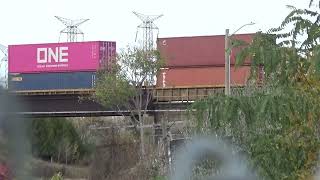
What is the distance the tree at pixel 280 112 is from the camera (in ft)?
17.9

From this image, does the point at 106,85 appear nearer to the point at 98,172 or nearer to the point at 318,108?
the point at 98,172

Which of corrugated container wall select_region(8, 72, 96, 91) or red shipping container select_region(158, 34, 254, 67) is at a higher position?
red shipping container select_region(158, 34, 254, 67)

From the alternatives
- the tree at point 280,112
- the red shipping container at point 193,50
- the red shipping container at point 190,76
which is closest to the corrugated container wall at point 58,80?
the red shipping container at point 190,76

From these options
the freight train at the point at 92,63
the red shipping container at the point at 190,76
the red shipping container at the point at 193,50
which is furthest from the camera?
the red shipping container at the point at 193,50

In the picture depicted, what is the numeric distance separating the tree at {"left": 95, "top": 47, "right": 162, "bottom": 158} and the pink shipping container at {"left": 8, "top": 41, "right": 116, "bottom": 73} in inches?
339

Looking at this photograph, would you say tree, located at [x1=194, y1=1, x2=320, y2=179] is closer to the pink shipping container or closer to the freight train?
the freight train

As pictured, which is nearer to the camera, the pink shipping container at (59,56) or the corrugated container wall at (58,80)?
the corrugated container wall at (58,80)


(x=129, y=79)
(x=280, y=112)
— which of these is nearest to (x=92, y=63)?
(x=129, y=79)

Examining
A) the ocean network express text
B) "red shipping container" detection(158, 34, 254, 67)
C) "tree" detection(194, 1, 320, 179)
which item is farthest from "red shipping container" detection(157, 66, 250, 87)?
"tree" detection(194, 1, 320, 179)

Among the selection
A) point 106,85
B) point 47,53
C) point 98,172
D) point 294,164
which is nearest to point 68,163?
point 98,172

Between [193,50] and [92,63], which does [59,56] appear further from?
[193,50]

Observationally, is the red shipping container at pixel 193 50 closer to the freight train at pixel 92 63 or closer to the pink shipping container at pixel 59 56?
the freight train at pixel 92 63

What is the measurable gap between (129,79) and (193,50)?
9220mm

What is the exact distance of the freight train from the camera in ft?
172
